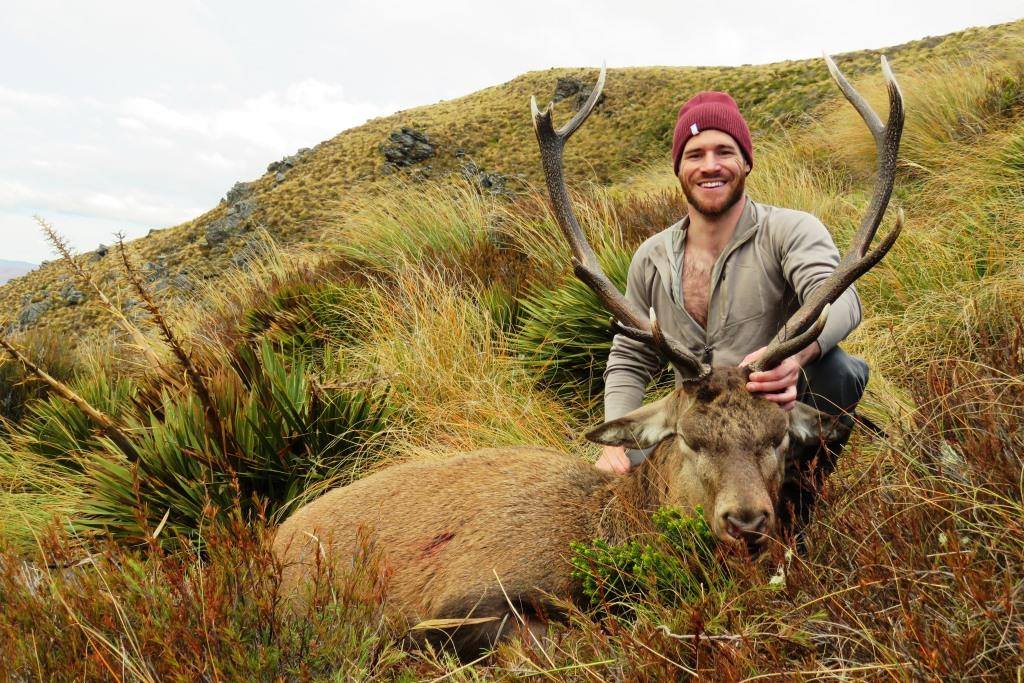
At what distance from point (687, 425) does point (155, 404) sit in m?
4.20

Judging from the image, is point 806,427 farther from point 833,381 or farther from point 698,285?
point 698,285

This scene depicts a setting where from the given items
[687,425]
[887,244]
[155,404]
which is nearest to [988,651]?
[687,425]

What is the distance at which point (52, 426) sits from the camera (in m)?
7.42

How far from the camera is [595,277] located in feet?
12.1

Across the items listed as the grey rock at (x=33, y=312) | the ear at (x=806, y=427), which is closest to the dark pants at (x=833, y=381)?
the ear at (x=806, y=427)

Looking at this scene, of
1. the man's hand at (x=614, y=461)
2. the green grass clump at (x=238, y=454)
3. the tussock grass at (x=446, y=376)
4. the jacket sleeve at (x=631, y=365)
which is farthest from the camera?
the tussock grass at (x=446, y=376)

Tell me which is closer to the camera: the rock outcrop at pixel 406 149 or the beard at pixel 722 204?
the beard at pixel 722 204

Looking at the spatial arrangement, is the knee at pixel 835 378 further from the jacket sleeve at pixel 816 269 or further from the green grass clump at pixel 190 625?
the green grass clump at pixel 190 625

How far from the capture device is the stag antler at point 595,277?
3.25 m

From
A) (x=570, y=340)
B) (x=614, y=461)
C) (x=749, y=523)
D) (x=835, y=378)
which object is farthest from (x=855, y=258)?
(x=570, y=340)

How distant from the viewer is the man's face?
4129 millimetres

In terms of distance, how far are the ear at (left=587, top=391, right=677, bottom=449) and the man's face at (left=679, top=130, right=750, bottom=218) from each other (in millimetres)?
1206

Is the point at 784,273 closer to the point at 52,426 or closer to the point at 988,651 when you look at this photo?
the point at 988,651

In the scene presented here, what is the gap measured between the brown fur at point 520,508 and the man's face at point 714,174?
A: 1.22 metres
